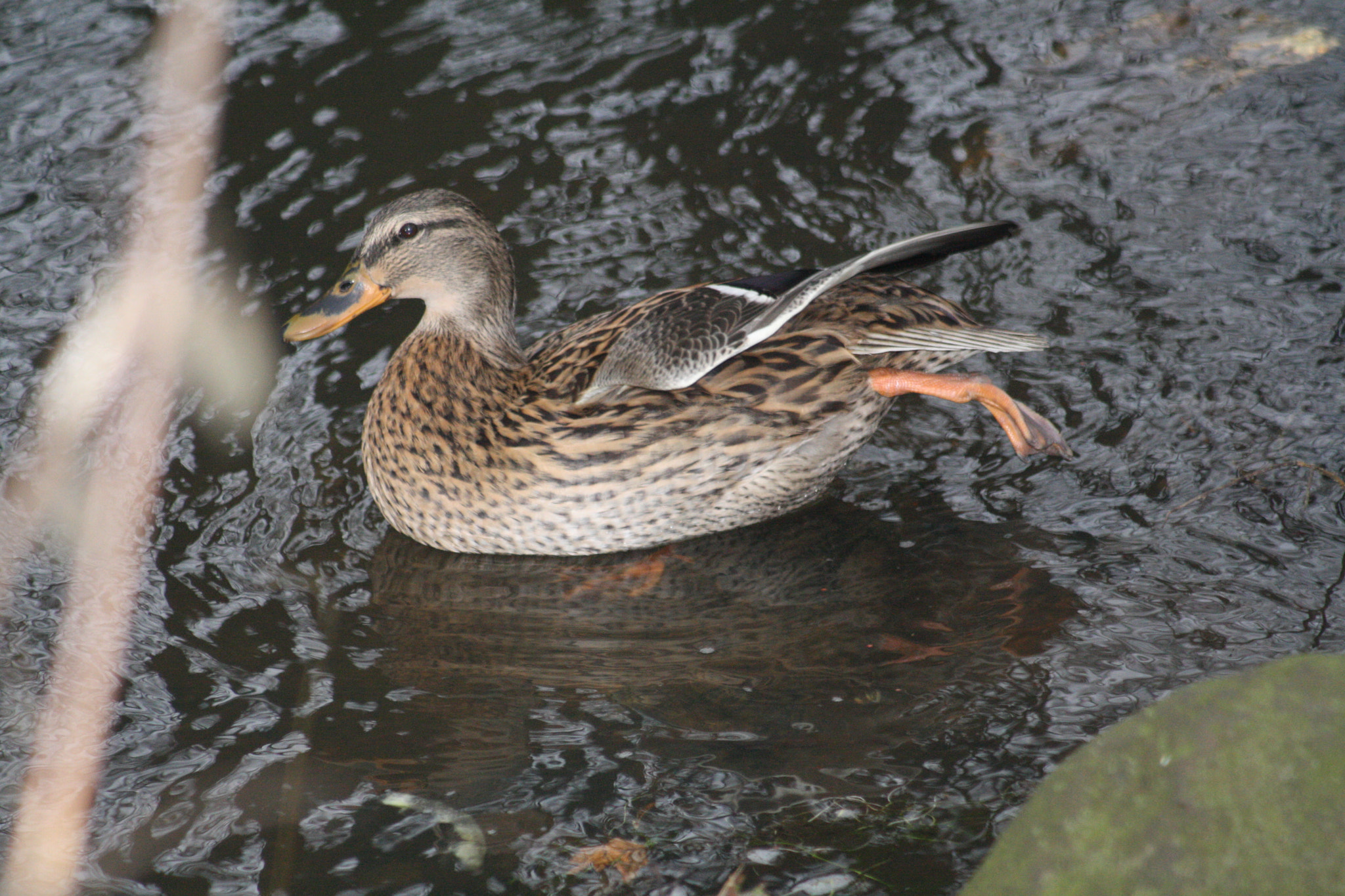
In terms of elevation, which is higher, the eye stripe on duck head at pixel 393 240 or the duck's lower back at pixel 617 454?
the eye stripe on duck head at pixel 393 240

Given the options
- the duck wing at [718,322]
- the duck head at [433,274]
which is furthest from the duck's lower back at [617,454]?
the duck head at [433,274]

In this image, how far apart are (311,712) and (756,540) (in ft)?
5.92

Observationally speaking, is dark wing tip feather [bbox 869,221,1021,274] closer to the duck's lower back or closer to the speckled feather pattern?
the speckled feather pattern

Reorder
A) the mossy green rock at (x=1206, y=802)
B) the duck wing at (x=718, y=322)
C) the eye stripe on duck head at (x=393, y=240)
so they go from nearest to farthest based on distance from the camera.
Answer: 1. the mossy green rock at (x=1206, y=802)
2. the duck wing at (x=718, y=322)
3. the eye stripe on duck head at (x=393, y=240)

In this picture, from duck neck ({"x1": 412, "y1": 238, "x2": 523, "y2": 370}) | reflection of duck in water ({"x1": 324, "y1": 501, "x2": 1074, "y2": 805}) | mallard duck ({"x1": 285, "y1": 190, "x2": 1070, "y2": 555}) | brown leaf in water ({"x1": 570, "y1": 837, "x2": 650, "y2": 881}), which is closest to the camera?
brown leaf in water ({"x1": 570, "y1": 837, "x2": 650, "y2": 881})

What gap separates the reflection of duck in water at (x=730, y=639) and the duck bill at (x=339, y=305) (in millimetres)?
881

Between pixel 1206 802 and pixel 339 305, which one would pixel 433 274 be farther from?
pixel 1206 802

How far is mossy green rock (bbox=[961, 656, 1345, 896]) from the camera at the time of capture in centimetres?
225

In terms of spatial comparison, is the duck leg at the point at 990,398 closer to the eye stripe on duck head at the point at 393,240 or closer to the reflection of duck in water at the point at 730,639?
the reflection of duck in water at the point at 730,639

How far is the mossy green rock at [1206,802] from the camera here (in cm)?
225

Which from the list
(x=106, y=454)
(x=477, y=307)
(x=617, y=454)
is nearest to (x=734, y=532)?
(x=617, y=454)

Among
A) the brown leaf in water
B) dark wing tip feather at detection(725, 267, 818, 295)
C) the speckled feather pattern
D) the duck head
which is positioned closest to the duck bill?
the duck head

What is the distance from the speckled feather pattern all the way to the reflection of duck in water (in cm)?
16

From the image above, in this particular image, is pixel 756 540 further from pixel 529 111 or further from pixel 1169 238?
pixel 529 111
